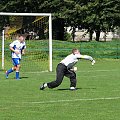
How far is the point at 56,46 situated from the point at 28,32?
56.0 feet

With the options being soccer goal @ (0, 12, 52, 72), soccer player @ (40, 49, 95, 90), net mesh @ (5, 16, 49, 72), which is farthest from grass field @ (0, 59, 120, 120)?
net mesh @ (5, 16, 49, 72)

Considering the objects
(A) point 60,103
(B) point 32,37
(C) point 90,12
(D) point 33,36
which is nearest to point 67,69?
(A) point 60,103

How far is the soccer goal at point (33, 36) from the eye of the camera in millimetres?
27625

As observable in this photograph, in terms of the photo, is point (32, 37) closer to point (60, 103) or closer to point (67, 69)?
point (67, 69)

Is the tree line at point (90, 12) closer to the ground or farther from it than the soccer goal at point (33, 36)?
farther from it

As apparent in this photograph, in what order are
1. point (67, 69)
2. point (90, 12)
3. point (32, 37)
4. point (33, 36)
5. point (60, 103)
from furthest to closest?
point (90, 12)
point (33, 36)
point (32, 37)
point (67, 69)
point (60, 103)

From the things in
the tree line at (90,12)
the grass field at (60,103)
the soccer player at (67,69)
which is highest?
the tree line at (90,12)

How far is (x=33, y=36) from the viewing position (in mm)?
29562

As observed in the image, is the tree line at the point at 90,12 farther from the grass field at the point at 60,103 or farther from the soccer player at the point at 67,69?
the soccer player at the point at 67,69

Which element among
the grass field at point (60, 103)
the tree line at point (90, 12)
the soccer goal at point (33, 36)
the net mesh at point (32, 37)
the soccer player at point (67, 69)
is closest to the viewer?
the grass field at point (60, 103)

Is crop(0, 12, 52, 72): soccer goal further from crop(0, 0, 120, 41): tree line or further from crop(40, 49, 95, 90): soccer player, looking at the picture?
crop(0, 0, 120, 41): tree line

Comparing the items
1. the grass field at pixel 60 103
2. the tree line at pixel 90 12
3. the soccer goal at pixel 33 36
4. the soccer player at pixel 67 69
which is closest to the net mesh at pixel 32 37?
the soccer goal at pixel 33 36

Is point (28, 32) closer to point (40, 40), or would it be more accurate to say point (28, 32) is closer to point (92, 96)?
point (40, 40)

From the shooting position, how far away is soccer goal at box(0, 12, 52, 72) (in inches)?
1088
